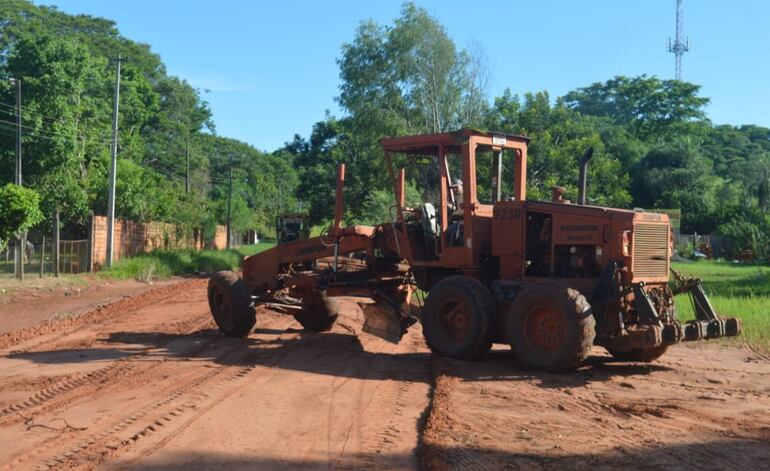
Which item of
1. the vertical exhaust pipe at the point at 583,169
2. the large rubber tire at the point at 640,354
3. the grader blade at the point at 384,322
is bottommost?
the large rubber tire at the point at 640,354

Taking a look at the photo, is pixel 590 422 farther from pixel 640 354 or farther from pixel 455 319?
pixel 640 354

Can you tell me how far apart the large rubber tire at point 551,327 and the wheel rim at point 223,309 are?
5051 mm

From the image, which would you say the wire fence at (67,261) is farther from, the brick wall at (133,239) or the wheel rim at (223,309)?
the wheel rim at (223,309)

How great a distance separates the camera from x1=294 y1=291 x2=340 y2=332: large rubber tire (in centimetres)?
1413

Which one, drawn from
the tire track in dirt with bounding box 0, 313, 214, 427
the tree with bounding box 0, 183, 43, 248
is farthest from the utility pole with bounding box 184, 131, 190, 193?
the tire track in dirt with bounding box 0, 313, 214, 427

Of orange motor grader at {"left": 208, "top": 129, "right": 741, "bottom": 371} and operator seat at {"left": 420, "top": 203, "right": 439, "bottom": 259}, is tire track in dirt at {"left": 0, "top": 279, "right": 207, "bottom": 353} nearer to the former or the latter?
orange motor grader at {"left": 208, "top": 129, "right": 741, "bottom": 371}

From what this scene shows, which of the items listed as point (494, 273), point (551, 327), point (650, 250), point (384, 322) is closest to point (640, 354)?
point (650, 250)

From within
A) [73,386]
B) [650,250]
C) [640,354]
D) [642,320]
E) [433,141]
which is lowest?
[73,386]

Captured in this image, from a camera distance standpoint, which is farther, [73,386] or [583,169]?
[583,169]

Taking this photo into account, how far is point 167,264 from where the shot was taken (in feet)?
115

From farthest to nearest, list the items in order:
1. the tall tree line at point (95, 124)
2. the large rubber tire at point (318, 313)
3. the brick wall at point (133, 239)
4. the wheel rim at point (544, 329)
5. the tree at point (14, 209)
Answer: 1. the tall tree line at point (95, 124)
2. the brick wall at point (133, 239)
3. the tree at point (14, 209)
4. the large rubber tire at point (318, 313)
5. the wheel rim at point (544, 329)

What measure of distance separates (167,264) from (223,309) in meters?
22.5

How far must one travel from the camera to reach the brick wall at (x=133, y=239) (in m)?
31.3

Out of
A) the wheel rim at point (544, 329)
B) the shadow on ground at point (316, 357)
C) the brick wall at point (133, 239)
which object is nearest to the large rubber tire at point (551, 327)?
the wheel rim at point (544, 329)
